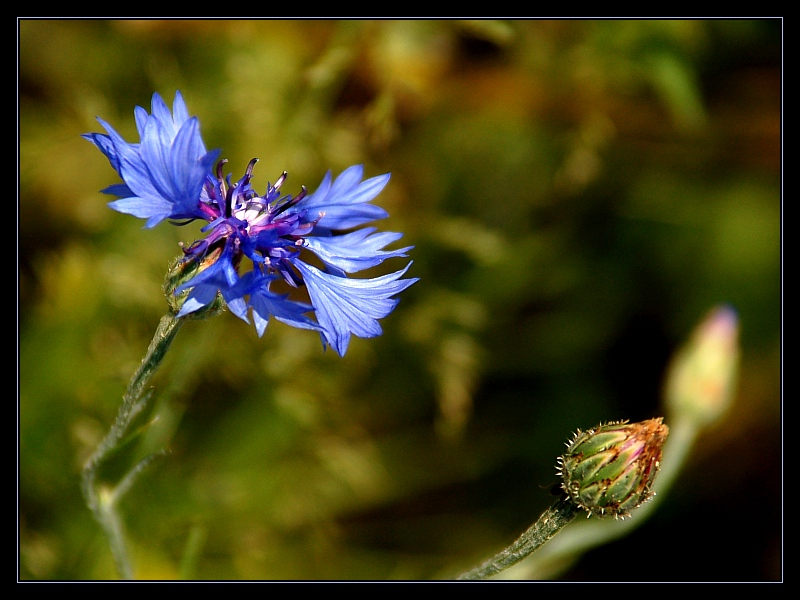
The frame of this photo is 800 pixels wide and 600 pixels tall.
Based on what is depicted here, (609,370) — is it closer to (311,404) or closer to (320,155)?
(311,404)

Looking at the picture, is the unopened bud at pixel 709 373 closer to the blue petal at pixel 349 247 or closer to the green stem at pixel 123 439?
the blue petal at pixel 349 247

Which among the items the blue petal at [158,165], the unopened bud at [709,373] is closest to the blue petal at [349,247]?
the blue petal at [158,165]

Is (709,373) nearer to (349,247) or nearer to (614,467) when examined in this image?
(614,467)

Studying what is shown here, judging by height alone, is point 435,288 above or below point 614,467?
above

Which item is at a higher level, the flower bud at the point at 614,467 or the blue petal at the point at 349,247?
the blue petal at the point at 349,247

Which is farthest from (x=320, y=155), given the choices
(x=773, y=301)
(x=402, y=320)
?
(x=773, y=301)

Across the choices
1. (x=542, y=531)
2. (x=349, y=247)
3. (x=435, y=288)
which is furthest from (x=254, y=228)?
(x=435, y=288)

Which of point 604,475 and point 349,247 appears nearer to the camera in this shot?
point 604,475
